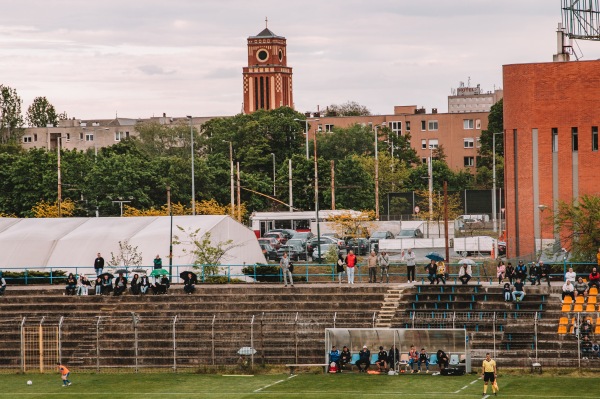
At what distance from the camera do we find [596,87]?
64.6 m

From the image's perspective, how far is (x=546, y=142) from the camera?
Result: 217 feet

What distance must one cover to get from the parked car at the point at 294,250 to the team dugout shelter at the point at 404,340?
93.8 feet

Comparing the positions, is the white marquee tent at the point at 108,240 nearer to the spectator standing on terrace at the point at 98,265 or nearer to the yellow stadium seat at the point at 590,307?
the spectator standing on terrace at the point at 98,265

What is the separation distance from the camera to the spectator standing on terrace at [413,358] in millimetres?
45656

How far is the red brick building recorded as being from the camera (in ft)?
213

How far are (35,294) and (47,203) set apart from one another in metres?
49.7

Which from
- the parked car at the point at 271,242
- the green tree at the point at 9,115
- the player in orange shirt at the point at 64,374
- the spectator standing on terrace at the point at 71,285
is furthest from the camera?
the green tree at the point at 9,115

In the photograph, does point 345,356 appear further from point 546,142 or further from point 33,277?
point 546,142

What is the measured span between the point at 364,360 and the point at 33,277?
20.3m

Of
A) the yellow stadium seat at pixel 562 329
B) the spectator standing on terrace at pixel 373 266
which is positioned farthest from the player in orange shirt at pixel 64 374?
the yellow stadium seat at pixel 562 329

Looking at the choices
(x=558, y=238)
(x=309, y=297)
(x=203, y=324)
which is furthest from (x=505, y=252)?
(x=203, y=324)

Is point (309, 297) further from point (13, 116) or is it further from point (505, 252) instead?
point (13, 116)

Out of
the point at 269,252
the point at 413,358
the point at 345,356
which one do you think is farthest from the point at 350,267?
the point at 269,252

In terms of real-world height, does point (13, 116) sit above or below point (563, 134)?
above
